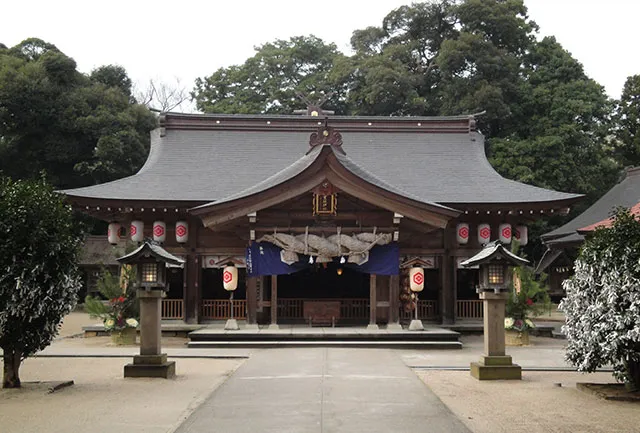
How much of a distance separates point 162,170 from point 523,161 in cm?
2030

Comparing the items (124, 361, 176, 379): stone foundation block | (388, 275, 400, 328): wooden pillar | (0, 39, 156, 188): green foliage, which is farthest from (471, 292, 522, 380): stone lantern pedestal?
(0, 39, 156, 188): green foliage

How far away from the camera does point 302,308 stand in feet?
70.7

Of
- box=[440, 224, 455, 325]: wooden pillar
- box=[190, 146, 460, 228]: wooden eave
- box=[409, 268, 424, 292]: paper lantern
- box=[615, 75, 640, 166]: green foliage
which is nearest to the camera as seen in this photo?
box=[190, 146, 460, 228]: wooden eave

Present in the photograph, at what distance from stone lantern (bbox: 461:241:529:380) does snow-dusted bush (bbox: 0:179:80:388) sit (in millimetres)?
7533

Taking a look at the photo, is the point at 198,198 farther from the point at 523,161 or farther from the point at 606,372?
the point at 523,161

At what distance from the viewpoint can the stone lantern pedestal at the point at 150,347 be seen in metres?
12.3

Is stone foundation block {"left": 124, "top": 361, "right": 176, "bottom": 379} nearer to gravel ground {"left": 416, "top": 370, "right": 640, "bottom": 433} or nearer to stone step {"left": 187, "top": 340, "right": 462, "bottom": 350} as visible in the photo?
gravel ground {"left": 416, "top": 370, "right": 640, "bottom": 433}

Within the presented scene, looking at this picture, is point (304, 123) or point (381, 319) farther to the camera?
point (304, 123)

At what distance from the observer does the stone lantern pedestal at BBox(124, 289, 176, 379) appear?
40.4 ft

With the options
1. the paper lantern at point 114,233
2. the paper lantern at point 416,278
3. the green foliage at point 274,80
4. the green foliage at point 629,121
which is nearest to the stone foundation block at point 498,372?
the paper lantern at point 416,278

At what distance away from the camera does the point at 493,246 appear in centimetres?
1316

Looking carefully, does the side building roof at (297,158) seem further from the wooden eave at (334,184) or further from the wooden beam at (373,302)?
the wooden beam at (373,302)

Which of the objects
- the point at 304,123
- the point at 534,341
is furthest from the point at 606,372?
the point at 304,123

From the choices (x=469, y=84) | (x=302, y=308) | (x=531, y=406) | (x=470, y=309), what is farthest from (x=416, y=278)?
(x=469, y=84)
